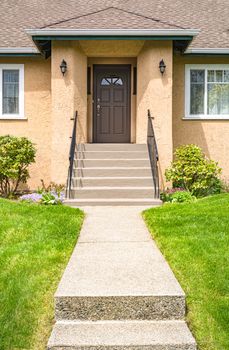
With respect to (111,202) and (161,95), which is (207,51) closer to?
(161,95)

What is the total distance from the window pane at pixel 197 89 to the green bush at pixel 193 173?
2.39 m

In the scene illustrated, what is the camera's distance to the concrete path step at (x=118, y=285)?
397 cm

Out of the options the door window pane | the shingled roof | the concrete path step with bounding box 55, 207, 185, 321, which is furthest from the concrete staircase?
the concrete path step with bounding box 55, 207, 185, 321

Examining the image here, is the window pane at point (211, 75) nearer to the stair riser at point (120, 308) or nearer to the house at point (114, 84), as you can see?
the house at point (114, 84)

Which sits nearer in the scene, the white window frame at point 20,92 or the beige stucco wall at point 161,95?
the beige stucco wall at point 161,95

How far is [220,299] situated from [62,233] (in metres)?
2.84

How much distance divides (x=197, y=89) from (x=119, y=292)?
33.3ft

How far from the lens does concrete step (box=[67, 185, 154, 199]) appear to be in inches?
396

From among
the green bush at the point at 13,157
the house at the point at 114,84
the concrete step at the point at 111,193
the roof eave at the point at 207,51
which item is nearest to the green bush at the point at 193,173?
the house at the point at 114,84

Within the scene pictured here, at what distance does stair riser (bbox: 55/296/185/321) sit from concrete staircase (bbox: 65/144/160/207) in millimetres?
5720

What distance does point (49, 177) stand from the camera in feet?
42.4

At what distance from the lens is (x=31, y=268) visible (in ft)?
15.9

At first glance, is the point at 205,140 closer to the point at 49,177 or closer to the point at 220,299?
the point at 49,177

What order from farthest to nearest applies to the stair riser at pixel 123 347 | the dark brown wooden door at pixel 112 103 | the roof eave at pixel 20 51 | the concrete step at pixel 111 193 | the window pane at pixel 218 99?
the dark brown wooden door at pixel 112 103, the window pane at pixel 218 99, the roof eave at pixel 20 51, the concrete step at pixel 111 193, the stair riser at pixel 123 347
